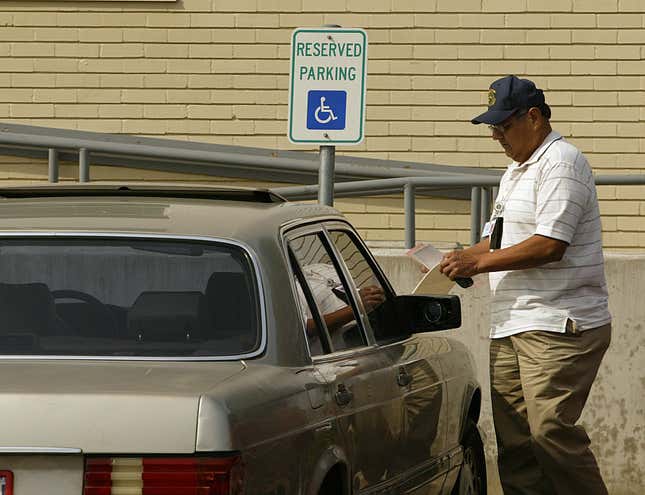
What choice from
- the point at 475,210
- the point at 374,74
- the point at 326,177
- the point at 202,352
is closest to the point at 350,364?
the point at 202,352

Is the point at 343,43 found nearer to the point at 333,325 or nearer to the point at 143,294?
the point at 333,325

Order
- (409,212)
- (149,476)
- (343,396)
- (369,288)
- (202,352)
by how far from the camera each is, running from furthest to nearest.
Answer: (409,212), (369,288), (343,396), (202,352), (149,476)

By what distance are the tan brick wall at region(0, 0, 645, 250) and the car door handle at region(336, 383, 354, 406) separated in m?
8.18

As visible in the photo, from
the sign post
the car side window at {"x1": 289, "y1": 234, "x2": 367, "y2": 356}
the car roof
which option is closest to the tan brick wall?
the sign post

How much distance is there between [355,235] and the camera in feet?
20.7

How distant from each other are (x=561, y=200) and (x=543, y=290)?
38 centimetres

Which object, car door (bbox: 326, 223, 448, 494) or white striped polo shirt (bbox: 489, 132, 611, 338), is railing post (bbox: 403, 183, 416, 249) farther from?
car door (bbox: 326, 223, 448, 494)

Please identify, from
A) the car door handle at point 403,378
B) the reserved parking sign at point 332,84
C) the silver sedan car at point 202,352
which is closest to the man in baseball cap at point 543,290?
the silver sedan car at point 202,352

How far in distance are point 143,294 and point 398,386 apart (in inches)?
49.7

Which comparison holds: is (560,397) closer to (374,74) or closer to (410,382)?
(410,382)

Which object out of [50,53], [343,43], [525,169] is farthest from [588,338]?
[50,53]

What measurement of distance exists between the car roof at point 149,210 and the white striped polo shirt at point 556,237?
4.19 ft

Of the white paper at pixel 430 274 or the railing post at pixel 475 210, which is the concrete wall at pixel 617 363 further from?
the white paper at pixel 430 274

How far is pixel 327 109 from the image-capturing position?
8102mm
